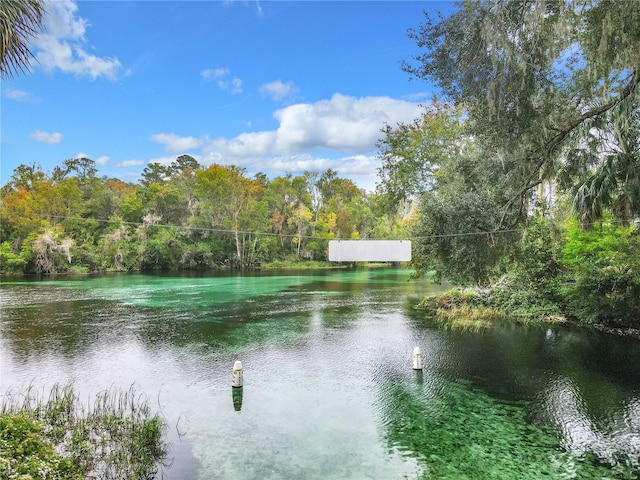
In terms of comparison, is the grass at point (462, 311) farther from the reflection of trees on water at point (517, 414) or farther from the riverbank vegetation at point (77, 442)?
the riverbank vegetation at point (77, 442)

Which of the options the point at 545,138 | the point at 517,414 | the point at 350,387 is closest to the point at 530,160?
the point at 545,138

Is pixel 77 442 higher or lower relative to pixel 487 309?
higher

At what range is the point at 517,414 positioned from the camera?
22.3ft

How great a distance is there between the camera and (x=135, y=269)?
3894 cm

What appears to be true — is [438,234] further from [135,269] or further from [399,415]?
[135,269]

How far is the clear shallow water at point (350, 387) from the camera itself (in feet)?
17.7

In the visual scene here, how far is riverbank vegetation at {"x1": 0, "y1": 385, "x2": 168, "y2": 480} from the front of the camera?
381 centimetres

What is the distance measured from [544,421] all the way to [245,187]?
125 ft

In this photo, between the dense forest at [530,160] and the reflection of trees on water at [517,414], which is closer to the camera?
the reflection of trees on water at [517,414]

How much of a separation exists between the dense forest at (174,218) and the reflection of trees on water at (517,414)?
18.2 m

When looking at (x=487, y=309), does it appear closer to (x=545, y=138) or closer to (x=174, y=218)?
(x=545, y=138)

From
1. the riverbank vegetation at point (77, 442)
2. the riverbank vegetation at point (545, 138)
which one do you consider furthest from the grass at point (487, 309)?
the riverbank vegetation at point (77, 442)

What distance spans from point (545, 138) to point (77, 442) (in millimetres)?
8270

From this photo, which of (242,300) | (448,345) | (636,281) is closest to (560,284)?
(636,281)
